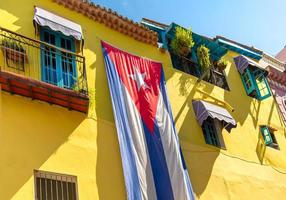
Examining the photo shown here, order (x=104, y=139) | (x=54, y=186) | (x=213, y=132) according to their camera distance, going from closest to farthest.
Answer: (x=54, y=186) → (x=104, y=139) → (x=213, y=132)

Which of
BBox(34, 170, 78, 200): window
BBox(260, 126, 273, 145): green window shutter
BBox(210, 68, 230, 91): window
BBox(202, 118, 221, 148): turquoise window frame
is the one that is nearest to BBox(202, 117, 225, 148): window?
BBox(202, 118, 221, 148): turquoise window frame

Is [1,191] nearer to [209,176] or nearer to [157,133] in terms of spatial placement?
[157,133]

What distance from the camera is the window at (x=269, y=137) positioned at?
15.5 metres

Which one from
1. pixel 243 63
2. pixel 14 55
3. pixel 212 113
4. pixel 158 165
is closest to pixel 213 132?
pixel 212 113

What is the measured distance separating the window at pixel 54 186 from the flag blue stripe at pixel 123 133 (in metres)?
1.36

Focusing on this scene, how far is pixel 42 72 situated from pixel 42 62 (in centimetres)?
29

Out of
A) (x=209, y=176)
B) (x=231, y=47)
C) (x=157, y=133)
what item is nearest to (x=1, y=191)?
(x=157, y=133)

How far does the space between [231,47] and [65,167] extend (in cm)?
1059

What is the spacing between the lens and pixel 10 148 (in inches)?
356

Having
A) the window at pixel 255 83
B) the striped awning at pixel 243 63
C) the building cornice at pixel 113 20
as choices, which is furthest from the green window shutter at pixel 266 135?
the building cornice at pixel 113 20

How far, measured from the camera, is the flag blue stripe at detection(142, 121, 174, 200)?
10.7 metres

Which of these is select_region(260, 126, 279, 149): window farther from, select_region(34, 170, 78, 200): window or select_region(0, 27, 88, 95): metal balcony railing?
select_region(34, 170, 78, 200): window

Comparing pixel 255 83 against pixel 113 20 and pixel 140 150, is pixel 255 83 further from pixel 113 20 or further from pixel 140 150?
pixel 140 150

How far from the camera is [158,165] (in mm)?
11125
